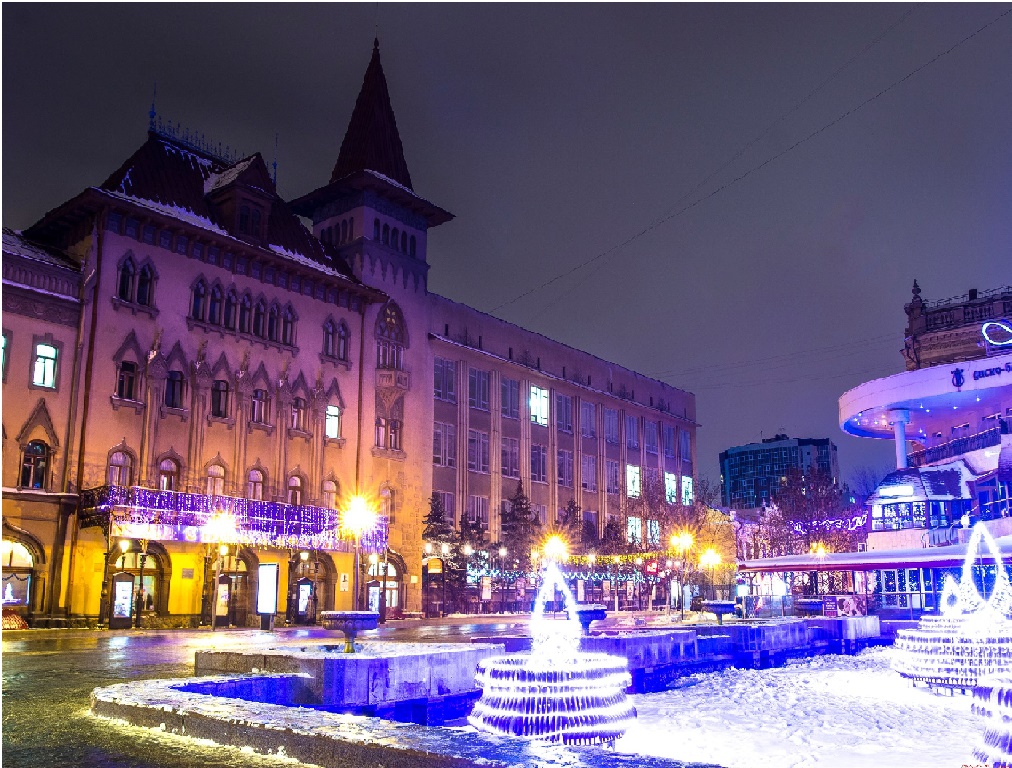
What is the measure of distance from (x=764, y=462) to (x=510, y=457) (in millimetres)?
136583

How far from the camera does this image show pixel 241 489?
40.7 meters

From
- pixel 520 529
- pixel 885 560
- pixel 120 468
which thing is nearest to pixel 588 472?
pixel 520 529

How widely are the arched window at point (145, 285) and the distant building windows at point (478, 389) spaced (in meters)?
22.4

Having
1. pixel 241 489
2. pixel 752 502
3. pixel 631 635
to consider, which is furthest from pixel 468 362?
pixel 752 502

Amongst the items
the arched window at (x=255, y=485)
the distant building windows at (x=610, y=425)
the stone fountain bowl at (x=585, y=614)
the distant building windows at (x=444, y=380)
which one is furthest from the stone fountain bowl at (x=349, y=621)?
the distant building windows at (x=610, y=425)

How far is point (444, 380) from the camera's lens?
181 ft

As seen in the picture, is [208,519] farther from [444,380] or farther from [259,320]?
[444,380]

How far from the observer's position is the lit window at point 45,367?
1362 inches

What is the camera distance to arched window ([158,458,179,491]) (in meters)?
38.1

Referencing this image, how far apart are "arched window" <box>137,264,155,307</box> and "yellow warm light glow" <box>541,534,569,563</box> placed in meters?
28.9

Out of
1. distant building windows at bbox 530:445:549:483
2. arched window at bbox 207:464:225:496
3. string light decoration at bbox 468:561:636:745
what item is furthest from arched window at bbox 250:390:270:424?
string light decoration at bbox 468:561:636:745

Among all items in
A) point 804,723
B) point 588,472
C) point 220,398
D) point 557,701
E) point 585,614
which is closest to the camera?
point 557,701

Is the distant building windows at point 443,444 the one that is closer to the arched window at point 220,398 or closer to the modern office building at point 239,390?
the modern office building at point 239,390

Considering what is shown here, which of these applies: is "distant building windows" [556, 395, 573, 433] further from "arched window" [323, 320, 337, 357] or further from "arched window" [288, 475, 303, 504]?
"arched window" [288, 475, 303, 504]
